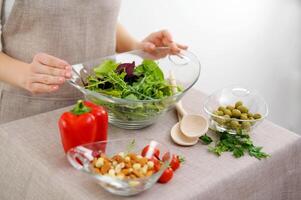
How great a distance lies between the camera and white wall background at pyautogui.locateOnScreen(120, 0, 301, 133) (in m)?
2.28

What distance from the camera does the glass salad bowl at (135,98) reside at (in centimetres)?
Result: 120

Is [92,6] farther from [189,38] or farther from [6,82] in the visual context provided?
[189,38]

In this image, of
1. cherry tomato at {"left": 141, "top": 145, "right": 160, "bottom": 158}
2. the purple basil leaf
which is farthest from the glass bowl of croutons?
the purple basil leaf

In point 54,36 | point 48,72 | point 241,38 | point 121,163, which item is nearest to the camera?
point 121,163

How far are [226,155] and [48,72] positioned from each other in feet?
1.44

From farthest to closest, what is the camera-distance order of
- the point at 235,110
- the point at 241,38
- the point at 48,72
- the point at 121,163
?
1. the point at 241,38
2. the point at 235,110
3. the point at 48,72
4. the point at 121,163

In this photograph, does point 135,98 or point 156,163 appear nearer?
point 156,163

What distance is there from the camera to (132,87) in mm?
1231

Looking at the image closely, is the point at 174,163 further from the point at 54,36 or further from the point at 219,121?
the point at 54,36

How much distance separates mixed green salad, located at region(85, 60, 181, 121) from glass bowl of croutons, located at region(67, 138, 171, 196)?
4.1 inches

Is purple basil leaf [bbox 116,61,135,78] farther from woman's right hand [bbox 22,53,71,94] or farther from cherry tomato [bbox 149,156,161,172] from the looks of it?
cherry tomato [bbox 149,156,161,172]

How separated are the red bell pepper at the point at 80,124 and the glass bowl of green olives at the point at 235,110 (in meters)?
0.29

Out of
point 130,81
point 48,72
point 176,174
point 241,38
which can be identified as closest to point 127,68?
point 130,81

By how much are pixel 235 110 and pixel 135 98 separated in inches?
10.1
